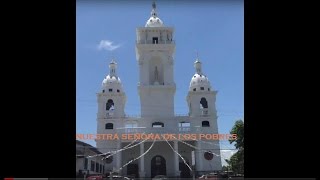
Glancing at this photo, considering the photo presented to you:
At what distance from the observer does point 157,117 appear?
47531mm

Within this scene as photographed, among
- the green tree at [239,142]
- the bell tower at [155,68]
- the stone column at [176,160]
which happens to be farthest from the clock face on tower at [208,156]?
the green tree at [239,142]

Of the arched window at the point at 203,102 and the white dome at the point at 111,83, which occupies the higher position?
the white dome at the point at 111,83

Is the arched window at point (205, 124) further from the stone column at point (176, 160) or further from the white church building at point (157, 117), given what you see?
the stone column at point (176, 160)

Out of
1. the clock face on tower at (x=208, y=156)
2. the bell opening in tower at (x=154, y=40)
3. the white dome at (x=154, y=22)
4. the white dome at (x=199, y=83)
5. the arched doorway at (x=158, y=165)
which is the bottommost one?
the arched doorway at (x=158, y=165)

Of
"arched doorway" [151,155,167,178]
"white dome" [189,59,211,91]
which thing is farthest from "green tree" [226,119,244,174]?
"white dome" [189,59,211,91]

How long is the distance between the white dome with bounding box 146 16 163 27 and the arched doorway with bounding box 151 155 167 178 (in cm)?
1547

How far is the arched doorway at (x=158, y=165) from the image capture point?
4612 cm

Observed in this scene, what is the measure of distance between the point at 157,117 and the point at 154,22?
11.9 metres

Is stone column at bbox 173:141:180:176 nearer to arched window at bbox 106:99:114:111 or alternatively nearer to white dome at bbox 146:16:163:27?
arched window at bbox 106:99:114:111

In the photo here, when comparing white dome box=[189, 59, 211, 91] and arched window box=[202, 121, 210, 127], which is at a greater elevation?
white dome box=[189, 59, 211, 91]

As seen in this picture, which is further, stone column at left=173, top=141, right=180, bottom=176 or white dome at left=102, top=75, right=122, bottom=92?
white dome at left=102, top=75, right=122, bottom=92

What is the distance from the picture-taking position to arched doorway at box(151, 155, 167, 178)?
4612 cm
